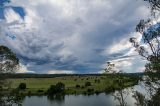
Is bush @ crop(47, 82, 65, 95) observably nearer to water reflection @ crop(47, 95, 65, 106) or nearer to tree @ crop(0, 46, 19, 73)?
water reflection @ crop(47, 95, 65, 106)

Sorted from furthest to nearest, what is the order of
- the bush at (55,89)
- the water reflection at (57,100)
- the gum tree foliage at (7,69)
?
1. the bush at (55,89)
2. the water reflection at (57,100)
3. the gum tree foliage at (7,69)

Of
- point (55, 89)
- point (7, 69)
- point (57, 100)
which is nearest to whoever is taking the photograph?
point (7, 69)

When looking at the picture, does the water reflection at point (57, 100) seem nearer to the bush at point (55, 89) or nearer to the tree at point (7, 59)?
the bush at point (55, 89)

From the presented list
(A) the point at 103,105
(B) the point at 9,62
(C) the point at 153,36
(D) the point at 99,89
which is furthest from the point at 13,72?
(D) the point at 99,89

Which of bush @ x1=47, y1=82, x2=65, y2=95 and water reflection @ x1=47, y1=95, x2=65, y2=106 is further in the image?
bush @ x1=47, y1=82, x2=65, y2=95

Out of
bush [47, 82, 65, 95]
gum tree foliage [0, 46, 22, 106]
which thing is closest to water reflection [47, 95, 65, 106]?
bush [47, 82, 65, 95]

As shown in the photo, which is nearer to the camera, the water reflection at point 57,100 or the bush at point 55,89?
the water reflection at point 57,100

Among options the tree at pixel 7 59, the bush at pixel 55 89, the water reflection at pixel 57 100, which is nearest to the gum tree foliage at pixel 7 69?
the tree at pixel 7 59

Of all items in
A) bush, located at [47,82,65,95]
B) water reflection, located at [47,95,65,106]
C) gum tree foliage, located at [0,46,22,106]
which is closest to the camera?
gum tree foliage, located at [0,46,22,106]

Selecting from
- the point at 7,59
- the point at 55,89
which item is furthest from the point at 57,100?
the point at 7,59

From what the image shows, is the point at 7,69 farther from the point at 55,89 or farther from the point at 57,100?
the point at 55,89

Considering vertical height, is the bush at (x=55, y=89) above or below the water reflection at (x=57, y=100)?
above

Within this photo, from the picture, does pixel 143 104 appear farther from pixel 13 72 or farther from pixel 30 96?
pixel 30 96

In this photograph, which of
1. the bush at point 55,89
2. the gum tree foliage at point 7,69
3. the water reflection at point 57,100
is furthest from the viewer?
the bush at point 55,89
